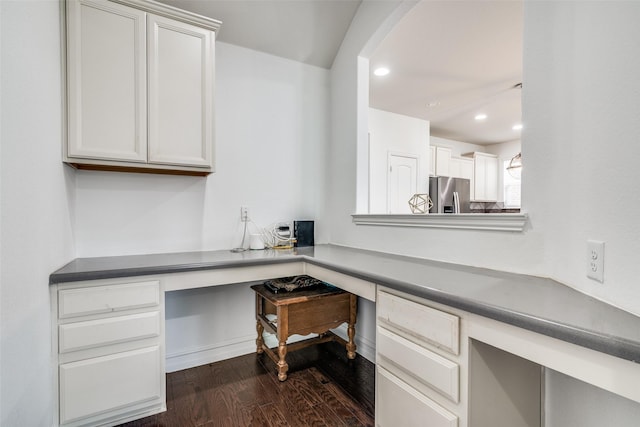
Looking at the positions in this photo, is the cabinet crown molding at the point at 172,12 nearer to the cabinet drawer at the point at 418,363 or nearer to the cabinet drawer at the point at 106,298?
the cabinet drawer at the point at 106,298

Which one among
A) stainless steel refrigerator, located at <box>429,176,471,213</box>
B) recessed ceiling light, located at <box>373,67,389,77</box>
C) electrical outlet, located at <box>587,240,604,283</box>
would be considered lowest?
electrical outlet, located at <box>587,240,604,283</box>

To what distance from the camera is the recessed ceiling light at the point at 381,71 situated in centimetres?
295

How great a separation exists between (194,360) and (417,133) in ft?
12.2

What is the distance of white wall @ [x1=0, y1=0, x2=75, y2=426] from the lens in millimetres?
1049

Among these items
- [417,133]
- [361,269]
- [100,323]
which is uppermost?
[417,133]

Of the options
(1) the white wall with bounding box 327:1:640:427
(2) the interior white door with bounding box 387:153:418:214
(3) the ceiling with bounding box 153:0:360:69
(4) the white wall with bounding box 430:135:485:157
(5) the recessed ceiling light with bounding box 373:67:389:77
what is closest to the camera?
(1) the white wall with bounding box 327:1:640:427

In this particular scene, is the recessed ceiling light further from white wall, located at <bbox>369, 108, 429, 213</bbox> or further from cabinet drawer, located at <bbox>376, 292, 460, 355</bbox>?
cabinet drawer, located at <bbox>376, 292, 460, 355</bbox>

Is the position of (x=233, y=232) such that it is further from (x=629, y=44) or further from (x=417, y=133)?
(x=417, y=133)

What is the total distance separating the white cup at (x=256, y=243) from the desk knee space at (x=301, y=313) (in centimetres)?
30

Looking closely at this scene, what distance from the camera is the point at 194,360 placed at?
225 centimetres

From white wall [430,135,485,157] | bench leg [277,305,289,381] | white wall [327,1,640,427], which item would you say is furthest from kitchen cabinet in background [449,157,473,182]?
bench leg [277,305,289,381]

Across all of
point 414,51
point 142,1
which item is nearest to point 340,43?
point 414,51

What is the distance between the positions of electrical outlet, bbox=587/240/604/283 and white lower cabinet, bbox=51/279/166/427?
191cm

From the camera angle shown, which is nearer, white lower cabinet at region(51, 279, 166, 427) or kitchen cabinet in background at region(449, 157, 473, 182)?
white lower cabinet at region(51, 279, 166, 427)
